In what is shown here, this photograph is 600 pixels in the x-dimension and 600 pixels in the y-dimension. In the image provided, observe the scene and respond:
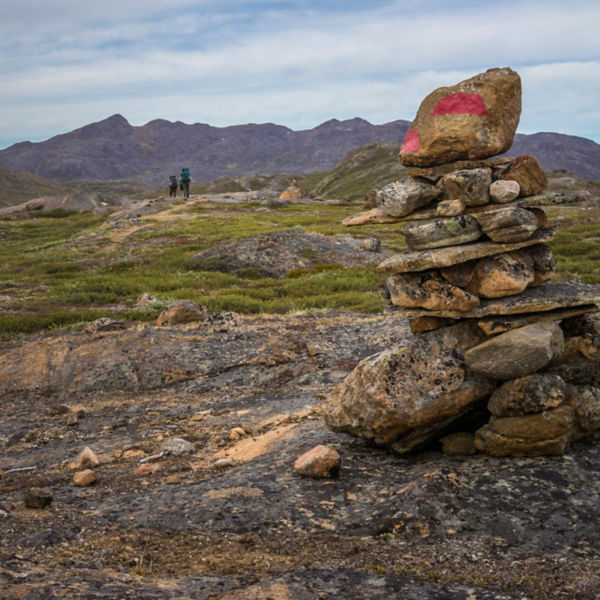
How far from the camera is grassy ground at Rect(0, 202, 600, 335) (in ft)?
82.5

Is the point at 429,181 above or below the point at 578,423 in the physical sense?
above

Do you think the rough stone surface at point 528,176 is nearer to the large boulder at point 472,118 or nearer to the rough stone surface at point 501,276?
the large boulder at point 472,118

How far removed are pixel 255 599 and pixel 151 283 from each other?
2729 centimetres

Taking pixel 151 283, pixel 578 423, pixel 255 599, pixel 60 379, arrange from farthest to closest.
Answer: pixel 151 283 < pixel 60 379 < pixel 578 423 < pixel 255 599

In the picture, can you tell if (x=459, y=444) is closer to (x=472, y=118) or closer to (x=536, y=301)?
(x=536, y=301)

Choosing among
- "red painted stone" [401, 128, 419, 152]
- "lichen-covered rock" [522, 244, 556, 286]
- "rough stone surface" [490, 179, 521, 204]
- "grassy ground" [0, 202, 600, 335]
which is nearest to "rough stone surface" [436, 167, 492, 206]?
"rough stone surface" [490, 179, 521, 204]

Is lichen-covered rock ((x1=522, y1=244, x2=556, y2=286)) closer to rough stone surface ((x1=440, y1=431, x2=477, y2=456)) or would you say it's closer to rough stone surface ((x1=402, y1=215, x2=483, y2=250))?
rough stone surface ((x1=402, y1=215, x2=483, y2=250))

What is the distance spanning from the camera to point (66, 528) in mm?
7594

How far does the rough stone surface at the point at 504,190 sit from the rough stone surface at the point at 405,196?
934mm

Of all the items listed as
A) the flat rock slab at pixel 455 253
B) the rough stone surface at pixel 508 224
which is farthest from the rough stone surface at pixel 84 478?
the rough stone surface at pixel 508 224

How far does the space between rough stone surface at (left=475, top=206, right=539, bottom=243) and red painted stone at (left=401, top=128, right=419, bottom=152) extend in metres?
1.79

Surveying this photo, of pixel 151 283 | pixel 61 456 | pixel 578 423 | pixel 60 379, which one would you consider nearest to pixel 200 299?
pixel 151 283

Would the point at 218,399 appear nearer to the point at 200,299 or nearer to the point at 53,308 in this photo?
the point at 200,299

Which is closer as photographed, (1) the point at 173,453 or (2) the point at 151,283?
(1) the point at 173,453
